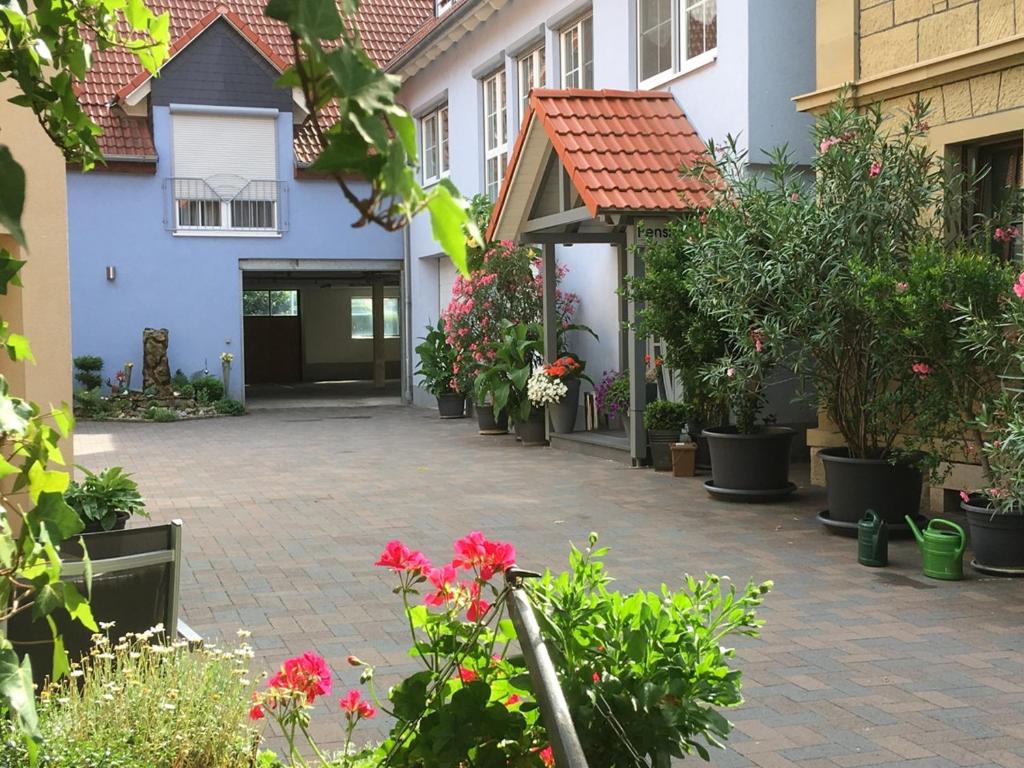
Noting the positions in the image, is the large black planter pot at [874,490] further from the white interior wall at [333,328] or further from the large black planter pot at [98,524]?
the white interior wall at [333,328]

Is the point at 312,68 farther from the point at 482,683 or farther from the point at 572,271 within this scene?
the point at 572,271

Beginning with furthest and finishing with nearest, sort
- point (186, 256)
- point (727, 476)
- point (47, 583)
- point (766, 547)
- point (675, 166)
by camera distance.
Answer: point (186, 256), point (675, 166), point (727, 476), point (766, 547), point (47, 583)

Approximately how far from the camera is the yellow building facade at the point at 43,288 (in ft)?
19.2

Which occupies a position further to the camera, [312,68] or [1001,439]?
[1001,439]

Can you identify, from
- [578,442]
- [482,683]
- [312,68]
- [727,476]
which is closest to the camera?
[312,68]

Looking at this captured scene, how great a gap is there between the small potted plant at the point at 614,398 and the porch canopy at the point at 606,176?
72 cm

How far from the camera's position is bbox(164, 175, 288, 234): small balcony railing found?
69.5 ft

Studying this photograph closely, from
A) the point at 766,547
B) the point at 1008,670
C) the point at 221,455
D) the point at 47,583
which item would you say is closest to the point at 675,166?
the point at 766,547

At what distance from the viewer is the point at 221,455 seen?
46.7ft

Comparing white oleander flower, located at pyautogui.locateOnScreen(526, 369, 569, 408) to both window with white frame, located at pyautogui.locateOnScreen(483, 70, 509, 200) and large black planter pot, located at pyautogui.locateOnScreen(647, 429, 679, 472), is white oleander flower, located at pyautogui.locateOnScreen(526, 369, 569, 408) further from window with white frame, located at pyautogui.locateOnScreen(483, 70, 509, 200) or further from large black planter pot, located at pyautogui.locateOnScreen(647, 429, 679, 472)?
window with white frame, located at pyautogui.locateOnScreen(483, 70, 509, 200)

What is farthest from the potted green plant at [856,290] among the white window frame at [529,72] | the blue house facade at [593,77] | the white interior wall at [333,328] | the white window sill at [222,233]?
the white interior wall at [333,328]

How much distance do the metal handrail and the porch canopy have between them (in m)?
8.67

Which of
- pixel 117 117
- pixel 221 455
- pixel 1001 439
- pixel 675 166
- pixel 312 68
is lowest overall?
pixel 221 455

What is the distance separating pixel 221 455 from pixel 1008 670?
10.7m
